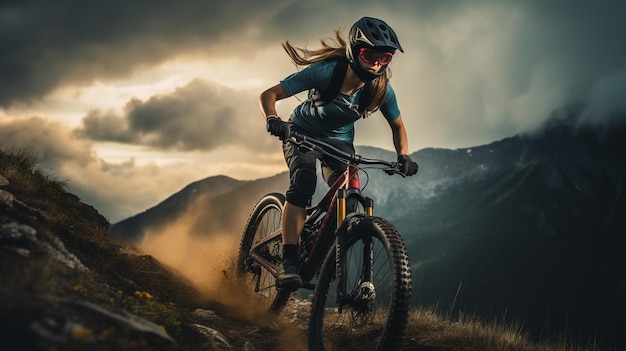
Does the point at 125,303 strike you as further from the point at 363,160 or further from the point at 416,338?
the point at 416,338

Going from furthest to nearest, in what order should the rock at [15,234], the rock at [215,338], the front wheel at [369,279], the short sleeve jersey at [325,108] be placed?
the short sleeve jersey at [325,108], the rock at [215,338], the front wheel at [369,279], the rock at [15,234]

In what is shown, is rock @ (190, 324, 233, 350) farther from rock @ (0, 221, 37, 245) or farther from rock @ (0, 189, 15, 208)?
rock @ (0, 189, 15, 208)

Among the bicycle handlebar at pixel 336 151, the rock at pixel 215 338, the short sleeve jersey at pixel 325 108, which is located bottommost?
the rock at pixel 215 338

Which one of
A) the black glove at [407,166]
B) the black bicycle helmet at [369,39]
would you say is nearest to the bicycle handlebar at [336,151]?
the black glove at [407,166]

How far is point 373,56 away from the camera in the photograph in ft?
17.3

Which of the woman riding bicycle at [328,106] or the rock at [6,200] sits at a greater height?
the woman riding bicycle at [328,106]

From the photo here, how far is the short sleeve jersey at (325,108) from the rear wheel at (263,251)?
1.47m

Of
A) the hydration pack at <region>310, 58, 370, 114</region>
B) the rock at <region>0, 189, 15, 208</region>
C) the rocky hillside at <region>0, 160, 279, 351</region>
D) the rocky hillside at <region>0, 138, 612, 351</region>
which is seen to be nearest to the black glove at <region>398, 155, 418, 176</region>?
the hydration pack at <region>310, 58, 370, 114</region>

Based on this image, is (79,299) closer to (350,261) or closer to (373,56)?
(350,261)

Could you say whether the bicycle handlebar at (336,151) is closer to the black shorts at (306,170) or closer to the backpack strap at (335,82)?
the black shorts at (306,170)

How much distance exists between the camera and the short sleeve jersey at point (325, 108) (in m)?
5.61

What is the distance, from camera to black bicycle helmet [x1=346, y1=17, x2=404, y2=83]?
16.6 ft

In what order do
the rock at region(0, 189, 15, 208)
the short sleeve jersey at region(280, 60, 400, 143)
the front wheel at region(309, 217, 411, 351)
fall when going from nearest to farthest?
1. the front wheel at region(309, 217, 411, 351)
2. the rock at region(0, 189, 15, 208)
3. the short sleeve jersey at region(280, 60, 400, 143)

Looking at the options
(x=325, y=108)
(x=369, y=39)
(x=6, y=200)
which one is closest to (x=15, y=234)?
(x=6, y=200)
